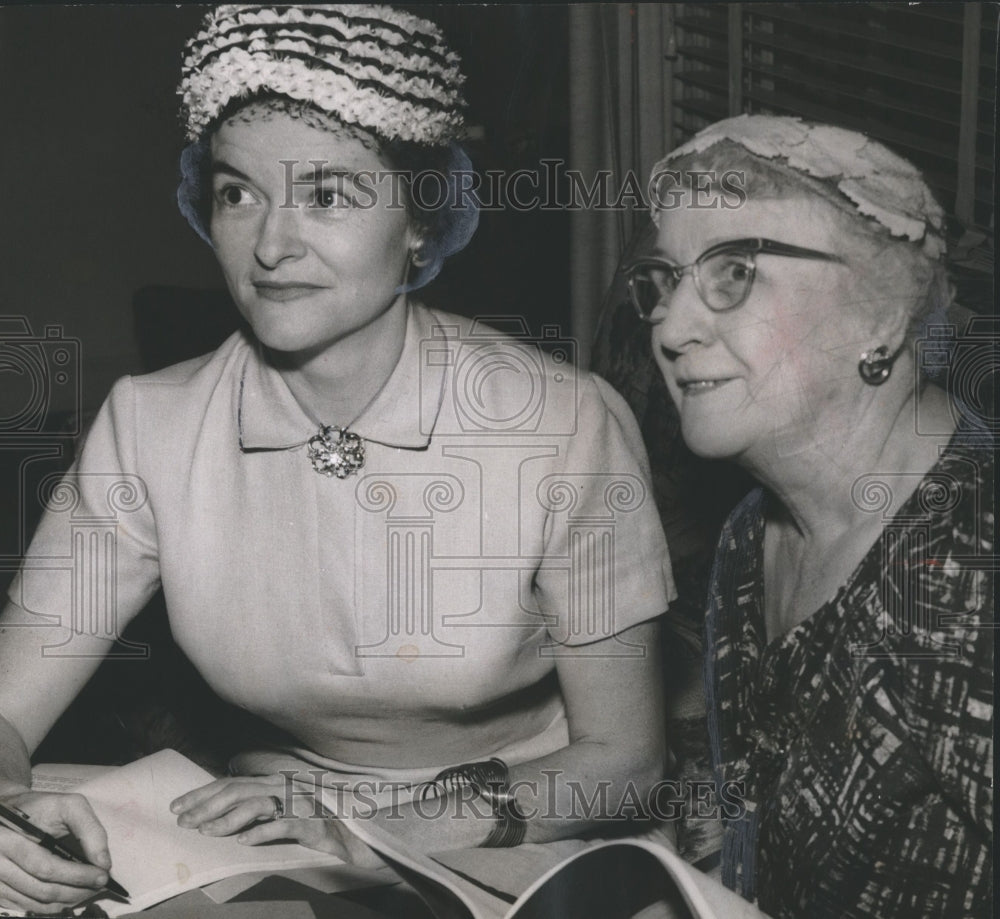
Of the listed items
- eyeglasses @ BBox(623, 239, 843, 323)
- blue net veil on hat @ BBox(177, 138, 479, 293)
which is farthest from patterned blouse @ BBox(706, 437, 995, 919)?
blue net veil on hat @ BBox(177, 138, 479, 293)

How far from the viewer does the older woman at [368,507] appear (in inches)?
53.1

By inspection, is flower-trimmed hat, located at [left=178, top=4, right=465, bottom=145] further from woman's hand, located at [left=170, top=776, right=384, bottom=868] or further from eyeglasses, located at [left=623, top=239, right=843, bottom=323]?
woman's hand, located at [left=170, top=776, right=384, bottom=868]

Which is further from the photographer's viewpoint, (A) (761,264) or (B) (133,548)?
(B) (133,548)

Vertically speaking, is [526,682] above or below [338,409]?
below

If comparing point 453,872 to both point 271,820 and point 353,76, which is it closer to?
point 271,820

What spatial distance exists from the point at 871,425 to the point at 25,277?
3.12 feet

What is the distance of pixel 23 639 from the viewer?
4.83 ft

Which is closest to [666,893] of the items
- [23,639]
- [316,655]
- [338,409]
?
[316,655]

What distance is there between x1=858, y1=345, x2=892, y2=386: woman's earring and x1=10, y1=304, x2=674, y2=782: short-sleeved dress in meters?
0.25

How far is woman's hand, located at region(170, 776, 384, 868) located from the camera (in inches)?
56.4

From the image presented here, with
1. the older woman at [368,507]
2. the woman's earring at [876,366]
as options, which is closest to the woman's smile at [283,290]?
the older woman at [368,507]

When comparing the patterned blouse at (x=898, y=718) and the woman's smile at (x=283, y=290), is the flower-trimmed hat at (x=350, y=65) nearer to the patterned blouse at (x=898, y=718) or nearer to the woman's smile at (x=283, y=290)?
the woman's smile at (x=283, y=290)

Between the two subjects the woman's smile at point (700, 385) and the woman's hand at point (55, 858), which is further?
the woman's hand at point (55, 858)

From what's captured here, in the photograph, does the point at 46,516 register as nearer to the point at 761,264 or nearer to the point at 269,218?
the point at 269,218
